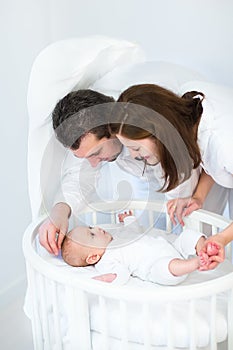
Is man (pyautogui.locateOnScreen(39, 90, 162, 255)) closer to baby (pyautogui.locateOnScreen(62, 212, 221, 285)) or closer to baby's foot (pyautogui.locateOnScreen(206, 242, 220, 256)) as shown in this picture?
baby (pyautogui.locateOnScreen(62, 212, 221, 285))

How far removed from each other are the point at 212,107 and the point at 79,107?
0.30 m

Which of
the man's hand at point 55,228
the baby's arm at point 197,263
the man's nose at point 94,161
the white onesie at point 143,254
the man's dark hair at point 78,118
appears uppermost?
the man's dark hair at point 78,118

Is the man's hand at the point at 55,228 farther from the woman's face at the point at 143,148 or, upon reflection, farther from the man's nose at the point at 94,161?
the woman's face at the point at 143,148

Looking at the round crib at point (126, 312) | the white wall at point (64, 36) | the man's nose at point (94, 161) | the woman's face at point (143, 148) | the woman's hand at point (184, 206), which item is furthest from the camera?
the white wall at point (64, 36)

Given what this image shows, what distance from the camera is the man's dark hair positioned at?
1.31 metres

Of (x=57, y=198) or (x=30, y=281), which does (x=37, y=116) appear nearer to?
(x=57, y=198)

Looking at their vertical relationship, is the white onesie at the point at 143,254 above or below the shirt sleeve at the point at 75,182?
below

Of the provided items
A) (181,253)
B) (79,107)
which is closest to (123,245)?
(181,253)

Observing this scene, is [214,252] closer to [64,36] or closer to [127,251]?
[127,251]

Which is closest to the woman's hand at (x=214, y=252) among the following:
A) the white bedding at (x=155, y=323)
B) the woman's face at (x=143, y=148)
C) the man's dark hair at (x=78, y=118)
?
the white bedding at (x=155, y=323)

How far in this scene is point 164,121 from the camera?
1.24 metres

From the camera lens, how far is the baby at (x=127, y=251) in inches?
53.2

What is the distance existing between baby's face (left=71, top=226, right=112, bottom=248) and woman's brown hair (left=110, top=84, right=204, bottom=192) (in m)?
0.24

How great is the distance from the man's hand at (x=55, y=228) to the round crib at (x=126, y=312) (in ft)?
0.15
